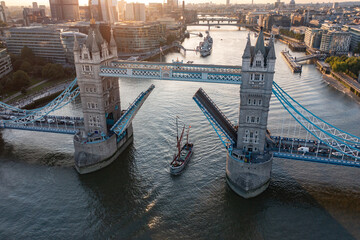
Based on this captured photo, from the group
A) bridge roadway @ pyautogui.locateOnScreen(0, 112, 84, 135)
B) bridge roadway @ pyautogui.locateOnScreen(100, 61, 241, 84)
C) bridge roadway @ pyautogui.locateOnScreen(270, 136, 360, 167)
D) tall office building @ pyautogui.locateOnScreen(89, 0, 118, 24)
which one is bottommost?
bridge roadway @ pyautogui.locateOnScreen(270, 136, 360, 167)

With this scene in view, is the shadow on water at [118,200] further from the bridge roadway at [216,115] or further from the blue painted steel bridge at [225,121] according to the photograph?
the bridge roadway at [216,115]

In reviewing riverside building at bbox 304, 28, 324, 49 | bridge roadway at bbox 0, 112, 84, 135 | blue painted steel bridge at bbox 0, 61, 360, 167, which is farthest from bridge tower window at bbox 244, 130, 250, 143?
riverside building at bbox 304, 28, 324, 49

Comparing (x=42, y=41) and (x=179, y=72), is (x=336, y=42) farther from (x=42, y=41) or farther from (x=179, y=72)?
(x=42, y=41)

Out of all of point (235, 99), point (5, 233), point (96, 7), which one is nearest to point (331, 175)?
point (235, 99)

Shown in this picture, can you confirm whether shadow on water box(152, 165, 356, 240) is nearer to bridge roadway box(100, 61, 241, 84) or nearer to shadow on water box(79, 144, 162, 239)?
shadow on water box(79, 144, 162, 239)

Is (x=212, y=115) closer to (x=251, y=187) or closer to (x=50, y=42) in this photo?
(x=251, y=187)

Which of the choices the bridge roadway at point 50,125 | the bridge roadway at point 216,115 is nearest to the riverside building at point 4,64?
the bridge roadway at point 50,125

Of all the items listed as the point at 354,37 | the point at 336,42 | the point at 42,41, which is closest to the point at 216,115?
the point at 42,41
